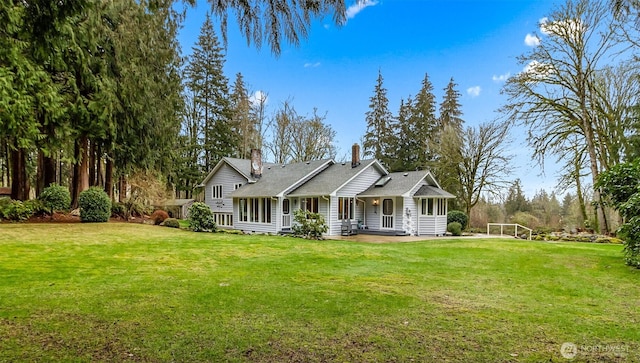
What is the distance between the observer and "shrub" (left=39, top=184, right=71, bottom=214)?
52.3 feet

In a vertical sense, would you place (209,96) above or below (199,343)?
above

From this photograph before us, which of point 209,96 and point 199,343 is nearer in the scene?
point 199,343

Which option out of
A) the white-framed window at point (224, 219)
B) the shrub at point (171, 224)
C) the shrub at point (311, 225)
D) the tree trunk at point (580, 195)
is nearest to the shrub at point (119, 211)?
the shrub at point (171, 224)

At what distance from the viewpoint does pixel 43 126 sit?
1456cm

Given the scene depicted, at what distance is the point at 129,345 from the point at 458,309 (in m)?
3.76

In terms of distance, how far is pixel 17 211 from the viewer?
14.5m

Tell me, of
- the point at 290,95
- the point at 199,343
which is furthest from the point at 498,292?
the point at 290,95

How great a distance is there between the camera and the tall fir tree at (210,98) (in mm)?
34406

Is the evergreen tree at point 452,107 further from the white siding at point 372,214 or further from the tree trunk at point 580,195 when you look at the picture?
the white siding at point 372,214

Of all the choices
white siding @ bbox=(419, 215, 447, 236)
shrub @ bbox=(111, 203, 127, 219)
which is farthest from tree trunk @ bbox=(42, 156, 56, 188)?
white siding @ bbox=(419, 215, 447, 236)

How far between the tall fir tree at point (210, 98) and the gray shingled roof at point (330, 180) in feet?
52.6

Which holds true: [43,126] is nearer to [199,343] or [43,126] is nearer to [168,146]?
[168,146]

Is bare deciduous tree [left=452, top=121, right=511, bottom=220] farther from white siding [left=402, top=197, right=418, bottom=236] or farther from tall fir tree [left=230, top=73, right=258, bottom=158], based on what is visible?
tall fir tree [left=230, top=73, right=258, bottom=158]

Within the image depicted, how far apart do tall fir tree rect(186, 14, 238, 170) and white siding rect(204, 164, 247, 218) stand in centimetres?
874
